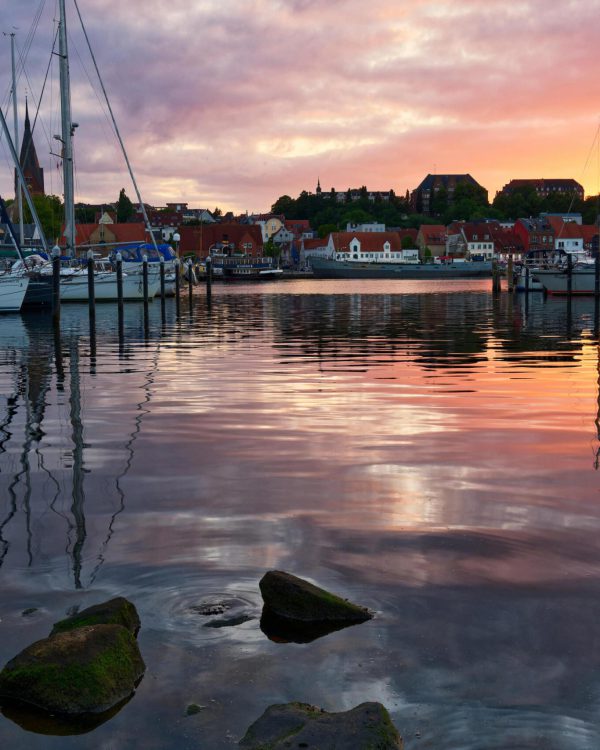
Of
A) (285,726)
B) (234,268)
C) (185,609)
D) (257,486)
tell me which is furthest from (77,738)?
(234,268)

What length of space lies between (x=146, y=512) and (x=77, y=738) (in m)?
4.14

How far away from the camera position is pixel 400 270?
16725 cm

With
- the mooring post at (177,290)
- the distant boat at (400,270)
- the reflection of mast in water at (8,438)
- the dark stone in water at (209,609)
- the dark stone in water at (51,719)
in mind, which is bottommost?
the dark stone in water at (51,719)

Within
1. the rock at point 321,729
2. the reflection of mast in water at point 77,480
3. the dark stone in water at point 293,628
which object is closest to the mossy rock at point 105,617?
the dark stone in water at point 293,628

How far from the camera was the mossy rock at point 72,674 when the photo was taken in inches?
198

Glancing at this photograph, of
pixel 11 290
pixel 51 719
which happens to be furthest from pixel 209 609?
pixel 11 290

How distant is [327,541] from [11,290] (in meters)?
39.7

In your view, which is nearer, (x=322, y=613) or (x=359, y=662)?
(x=359, y=662)

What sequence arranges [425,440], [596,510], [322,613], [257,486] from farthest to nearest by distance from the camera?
1. [425,440]
2. [257,486]
3. [596,510]
4. [322,613]

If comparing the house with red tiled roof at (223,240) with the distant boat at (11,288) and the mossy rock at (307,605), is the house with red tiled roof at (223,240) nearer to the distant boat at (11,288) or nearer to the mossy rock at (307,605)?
the distant boat at (11,288)

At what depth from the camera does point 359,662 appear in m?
5.60

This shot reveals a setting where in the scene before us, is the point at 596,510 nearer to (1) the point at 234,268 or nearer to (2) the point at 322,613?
(2) the point at 322,613

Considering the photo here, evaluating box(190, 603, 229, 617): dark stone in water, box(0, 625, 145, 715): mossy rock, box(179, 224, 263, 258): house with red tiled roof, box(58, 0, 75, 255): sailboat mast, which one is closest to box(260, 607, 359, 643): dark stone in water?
box(190, 603, 229, 617): dark stone in water

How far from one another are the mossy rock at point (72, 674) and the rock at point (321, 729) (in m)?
0.88
